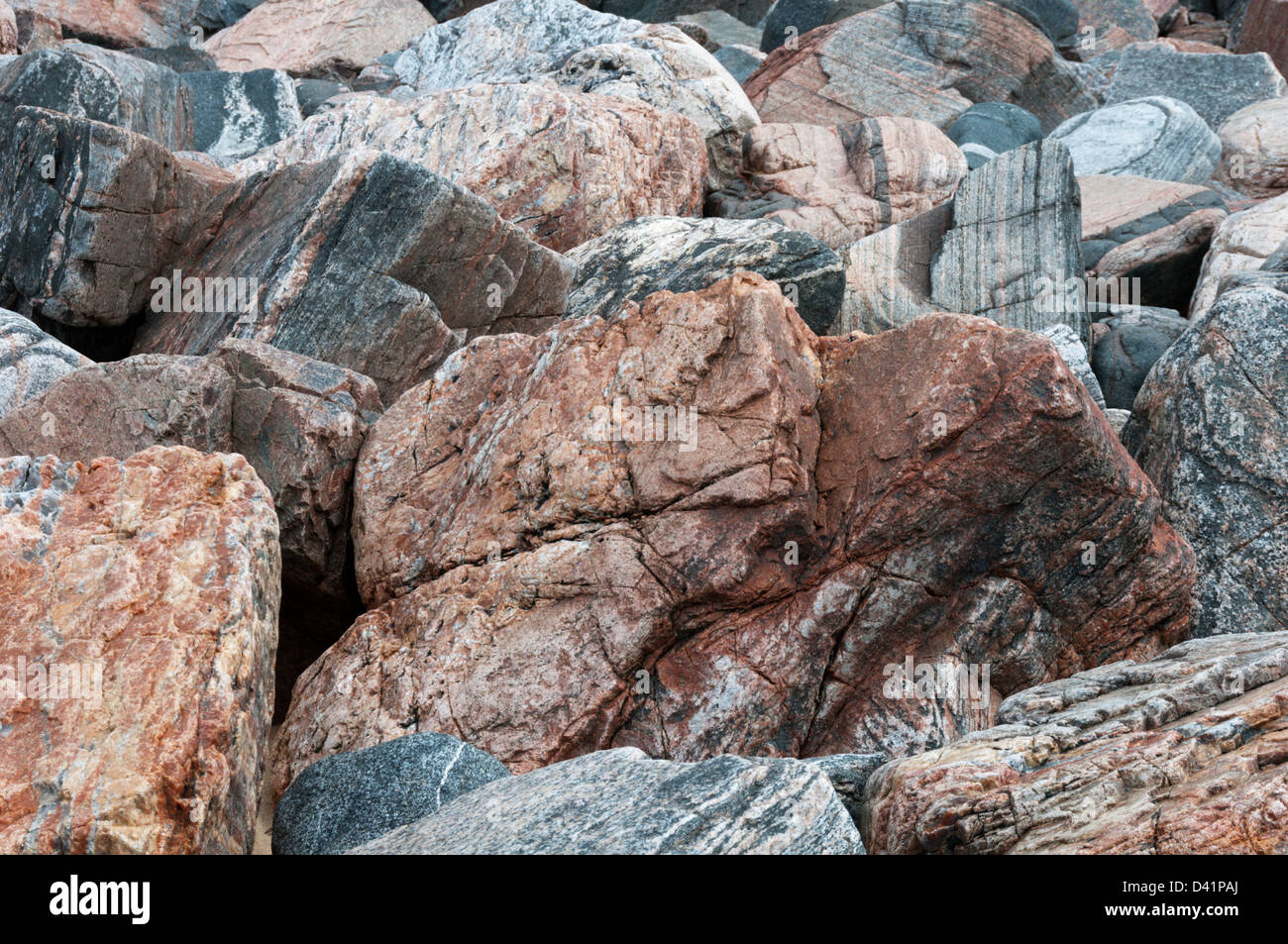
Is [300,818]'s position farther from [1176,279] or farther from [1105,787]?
[1176,279]


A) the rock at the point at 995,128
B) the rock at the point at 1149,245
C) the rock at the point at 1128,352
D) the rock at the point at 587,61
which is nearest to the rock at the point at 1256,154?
the rock at the point at 995,128

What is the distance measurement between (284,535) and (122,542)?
2024 mm

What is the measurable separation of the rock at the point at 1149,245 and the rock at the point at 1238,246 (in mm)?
450

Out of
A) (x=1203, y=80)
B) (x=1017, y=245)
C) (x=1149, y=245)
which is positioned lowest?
(x=1149, y=245)

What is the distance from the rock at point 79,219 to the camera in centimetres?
1029

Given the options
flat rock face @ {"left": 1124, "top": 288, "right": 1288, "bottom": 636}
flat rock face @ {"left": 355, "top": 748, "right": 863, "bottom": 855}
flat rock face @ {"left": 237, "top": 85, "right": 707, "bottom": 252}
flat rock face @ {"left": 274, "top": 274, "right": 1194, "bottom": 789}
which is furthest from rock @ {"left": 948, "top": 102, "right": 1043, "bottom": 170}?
flat rock face @ {"left": 355, "top": 748, "right": 863, "bottom": 855}

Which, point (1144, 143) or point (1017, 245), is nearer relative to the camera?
point (1017, 245)

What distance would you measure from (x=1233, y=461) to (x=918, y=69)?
49.2ft

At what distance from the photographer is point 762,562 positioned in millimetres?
6781

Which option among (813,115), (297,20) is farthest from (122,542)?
(297,20)

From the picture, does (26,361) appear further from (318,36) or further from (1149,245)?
(318,36)

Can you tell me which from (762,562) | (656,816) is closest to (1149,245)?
(762,562)

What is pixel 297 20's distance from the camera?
24.3 m

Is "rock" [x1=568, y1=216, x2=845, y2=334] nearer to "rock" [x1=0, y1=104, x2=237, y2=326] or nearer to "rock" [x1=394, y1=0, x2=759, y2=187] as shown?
"rock" [x1=0, y1=104, x2=237, y2=326]
